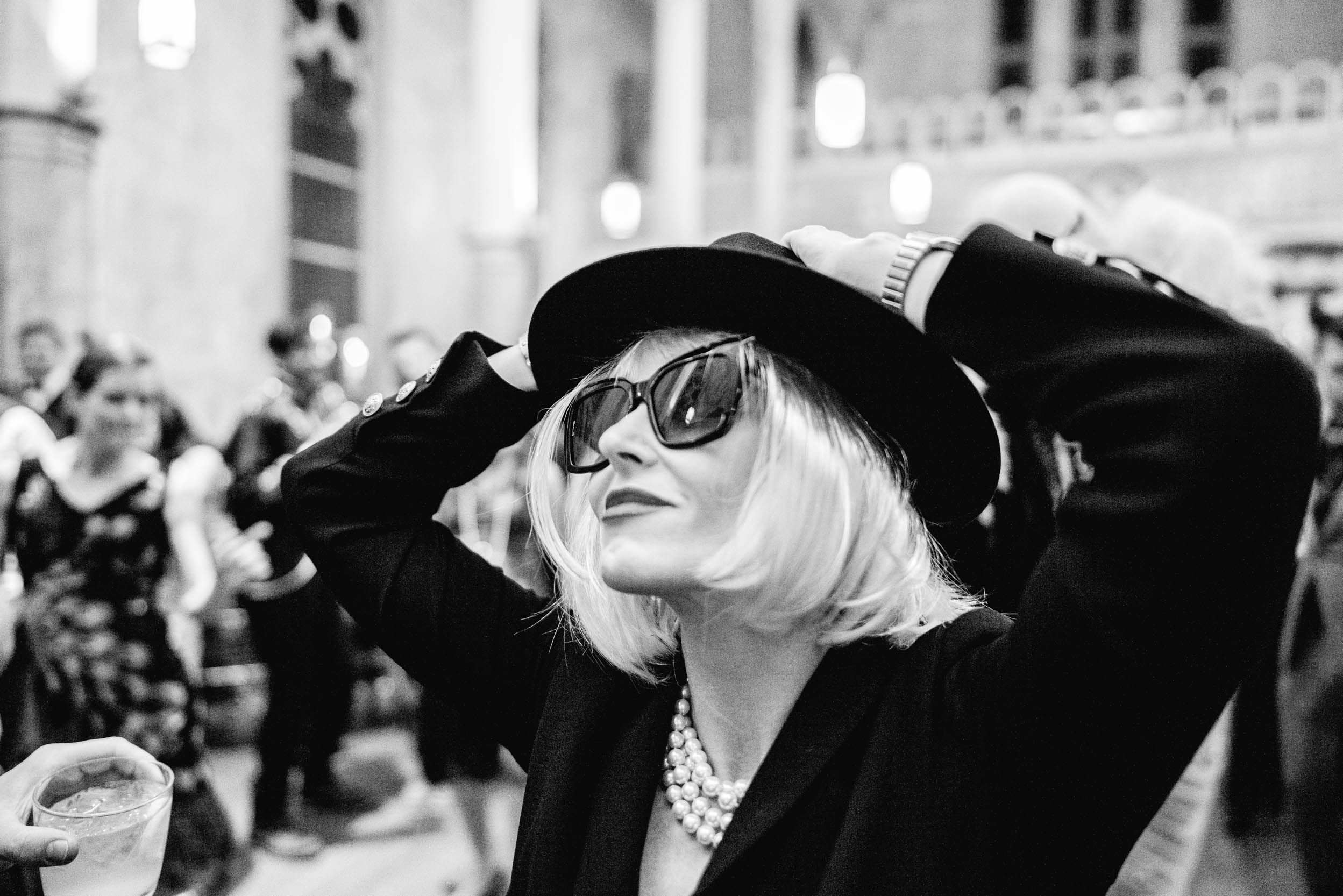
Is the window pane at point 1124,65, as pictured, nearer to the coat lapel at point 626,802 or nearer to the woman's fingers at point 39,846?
the coat lapel at point 626,802

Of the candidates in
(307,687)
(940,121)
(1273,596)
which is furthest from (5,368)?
(940,121)

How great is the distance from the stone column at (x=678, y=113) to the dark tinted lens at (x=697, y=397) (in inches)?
388

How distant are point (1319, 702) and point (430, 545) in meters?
2.50

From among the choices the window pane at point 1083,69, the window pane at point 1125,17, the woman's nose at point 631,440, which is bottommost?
the woman's nose at point 631,440

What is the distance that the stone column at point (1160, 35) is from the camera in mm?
14234

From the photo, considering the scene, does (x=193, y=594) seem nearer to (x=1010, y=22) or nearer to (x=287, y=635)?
(x=287, y=635)

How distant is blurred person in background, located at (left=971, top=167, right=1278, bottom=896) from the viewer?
2176 mm

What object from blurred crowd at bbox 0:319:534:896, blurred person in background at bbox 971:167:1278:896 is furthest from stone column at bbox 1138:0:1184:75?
blurred person in background at bbox 971:167:1278:896

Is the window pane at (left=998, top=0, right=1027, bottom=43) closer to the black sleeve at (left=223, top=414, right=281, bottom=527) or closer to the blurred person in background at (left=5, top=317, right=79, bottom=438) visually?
the blurred person in background at (left=5, top=317, right=79, bottom=438)

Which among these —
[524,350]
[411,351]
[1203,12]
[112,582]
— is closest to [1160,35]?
[1203,12]

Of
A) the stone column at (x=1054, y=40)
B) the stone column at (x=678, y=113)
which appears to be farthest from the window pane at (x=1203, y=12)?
the stone column at (x=678, y=113)

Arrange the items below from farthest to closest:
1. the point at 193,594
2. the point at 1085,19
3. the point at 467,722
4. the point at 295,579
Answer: the point at 1085,19, the point at 295,579, the point at 467,722, the point at 193,594

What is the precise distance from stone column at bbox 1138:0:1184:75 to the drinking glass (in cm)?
1582

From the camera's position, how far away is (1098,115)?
39.4 feet
